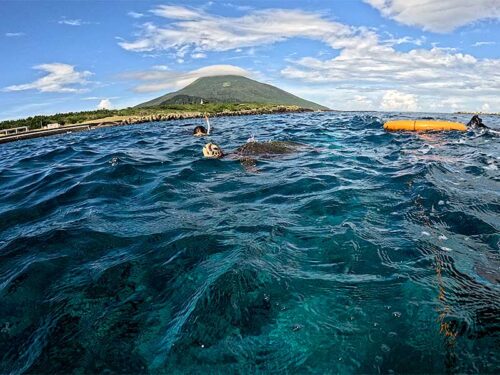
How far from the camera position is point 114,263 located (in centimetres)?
484

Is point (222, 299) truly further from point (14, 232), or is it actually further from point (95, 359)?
point (14, 232)

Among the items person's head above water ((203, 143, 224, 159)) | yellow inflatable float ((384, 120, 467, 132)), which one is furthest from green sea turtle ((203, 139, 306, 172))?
yellow inflatable float ((384, 120, 467, 132))

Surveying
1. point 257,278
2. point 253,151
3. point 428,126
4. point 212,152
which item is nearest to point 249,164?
point 212,152

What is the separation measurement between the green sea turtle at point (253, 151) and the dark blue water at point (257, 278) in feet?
10.1

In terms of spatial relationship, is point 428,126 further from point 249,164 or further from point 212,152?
point 212,152

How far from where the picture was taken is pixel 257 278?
4215mm

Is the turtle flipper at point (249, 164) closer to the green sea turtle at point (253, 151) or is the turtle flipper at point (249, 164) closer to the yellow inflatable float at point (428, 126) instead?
the green sea turtle at point (253, 151)

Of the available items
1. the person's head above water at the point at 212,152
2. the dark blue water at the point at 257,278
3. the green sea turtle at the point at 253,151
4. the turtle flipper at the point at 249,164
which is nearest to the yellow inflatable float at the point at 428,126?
the green sea turtle at the point at 253,151

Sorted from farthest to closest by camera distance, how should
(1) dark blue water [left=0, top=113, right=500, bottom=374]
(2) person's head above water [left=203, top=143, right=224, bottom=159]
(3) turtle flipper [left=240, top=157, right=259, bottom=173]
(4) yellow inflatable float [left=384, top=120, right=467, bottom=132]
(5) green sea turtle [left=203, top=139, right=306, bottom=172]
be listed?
(4) yellow inflatable float [left=384, top=120, right=467, bottom=132]
(2) person's head above water [left=203, top=143, right=224, bottom=159]
(5) green sea turtle [left=203, top=139, right=306, bottom=172]
(3) turtle flipper [left=240, top=157, right=259, bottom=173]
(1) dark blue water [left=0, top=113, right=500, bottom=374]

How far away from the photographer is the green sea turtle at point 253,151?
11868 millimetres

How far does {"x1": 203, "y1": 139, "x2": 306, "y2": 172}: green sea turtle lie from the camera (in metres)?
11.9

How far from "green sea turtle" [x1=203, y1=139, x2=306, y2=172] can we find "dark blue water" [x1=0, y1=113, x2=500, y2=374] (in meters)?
3.07

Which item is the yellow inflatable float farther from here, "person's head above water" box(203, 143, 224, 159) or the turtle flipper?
"person's head above water" box(203, 143, 224, 159)

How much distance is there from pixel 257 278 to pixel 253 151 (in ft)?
30.6
